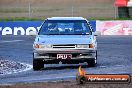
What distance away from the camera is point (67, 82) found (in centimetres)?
1571

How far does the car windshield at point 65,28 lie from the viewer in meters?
21.3

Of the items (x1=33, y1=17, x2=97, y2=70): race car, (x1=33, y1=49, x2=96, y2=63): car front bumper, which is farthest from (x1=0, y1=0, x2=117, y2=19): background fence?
(x1=33, y1=49, x2=96, y2=63): car front bumper

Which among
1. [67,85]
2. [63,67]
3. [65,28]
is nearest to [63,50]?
[63,67]

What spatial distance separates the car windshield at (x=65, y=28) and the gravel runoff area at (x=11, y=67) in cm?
117

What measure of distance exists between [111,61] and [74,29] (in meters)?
2.62

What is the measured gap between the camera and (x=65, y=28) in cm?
2141

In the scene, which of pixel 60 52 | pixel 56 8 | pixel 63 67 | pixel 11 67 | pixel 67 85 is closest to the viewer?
pixel 67 85

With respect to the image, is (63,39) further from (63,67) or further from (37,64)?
(63,67)

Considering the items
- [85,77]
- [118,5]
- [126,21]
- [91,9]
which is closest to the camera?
[85,77]

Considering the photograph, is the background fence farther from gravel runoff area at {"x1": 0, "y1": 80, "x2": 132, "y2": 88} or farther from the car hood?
gravel runoff area at {"x1": 0, "y1": 80, "x2": 132, "y2": 88}

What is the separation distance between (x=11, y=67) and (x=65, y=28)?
1.98 meters

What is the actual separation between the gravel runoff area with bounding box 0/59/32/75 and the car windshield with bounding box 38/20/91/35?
46.1 inches

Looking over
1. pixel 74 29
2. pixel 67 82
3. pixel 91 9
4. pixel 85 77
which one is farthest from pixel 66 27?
pixel 91 9

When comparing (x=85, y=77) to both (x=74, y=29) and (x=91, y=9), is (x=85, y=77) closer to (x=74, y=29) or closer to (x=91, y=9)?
(x=74, y=29)
